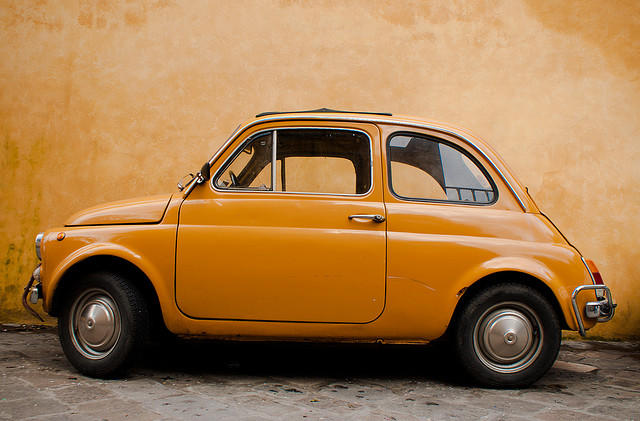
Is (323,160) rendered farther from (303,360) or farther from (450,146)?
(303,360)

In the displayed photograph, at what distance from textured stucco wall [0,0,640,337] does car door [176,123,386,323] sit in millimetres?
2180

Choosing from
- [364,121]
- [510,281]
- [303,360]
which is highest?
[364,121]

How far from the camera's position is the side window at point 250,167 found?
3781mm

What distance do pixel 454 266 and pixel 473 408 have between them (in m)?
0.90

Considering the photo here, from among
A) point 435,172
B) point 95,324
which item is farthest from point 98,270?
point 435,172

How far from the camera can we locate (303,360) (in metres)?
4.38

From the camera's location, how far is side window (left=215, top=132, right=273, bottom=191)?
3781 mm

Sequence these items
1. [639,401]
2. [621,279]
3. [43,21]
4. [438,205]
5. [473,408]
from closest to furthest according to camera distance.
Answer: [473,408] < [639,401] < [438,205] < [621,279] < [43,21]

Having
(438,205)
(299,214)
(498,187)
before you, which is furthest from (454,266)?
(299,214)

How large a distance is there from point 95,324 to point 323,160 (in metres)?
1.95

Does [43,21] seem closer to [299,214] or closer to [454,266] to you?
[299,214]

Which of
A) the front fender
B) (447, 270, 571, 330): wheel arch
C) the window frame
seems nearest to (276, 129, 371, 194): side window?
the window frame

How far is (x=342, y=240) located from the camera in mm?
3611

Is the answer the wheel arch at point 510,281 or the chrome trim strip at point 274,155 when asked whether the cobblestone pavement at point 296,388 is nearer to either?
the wheel arch at point 510,281
